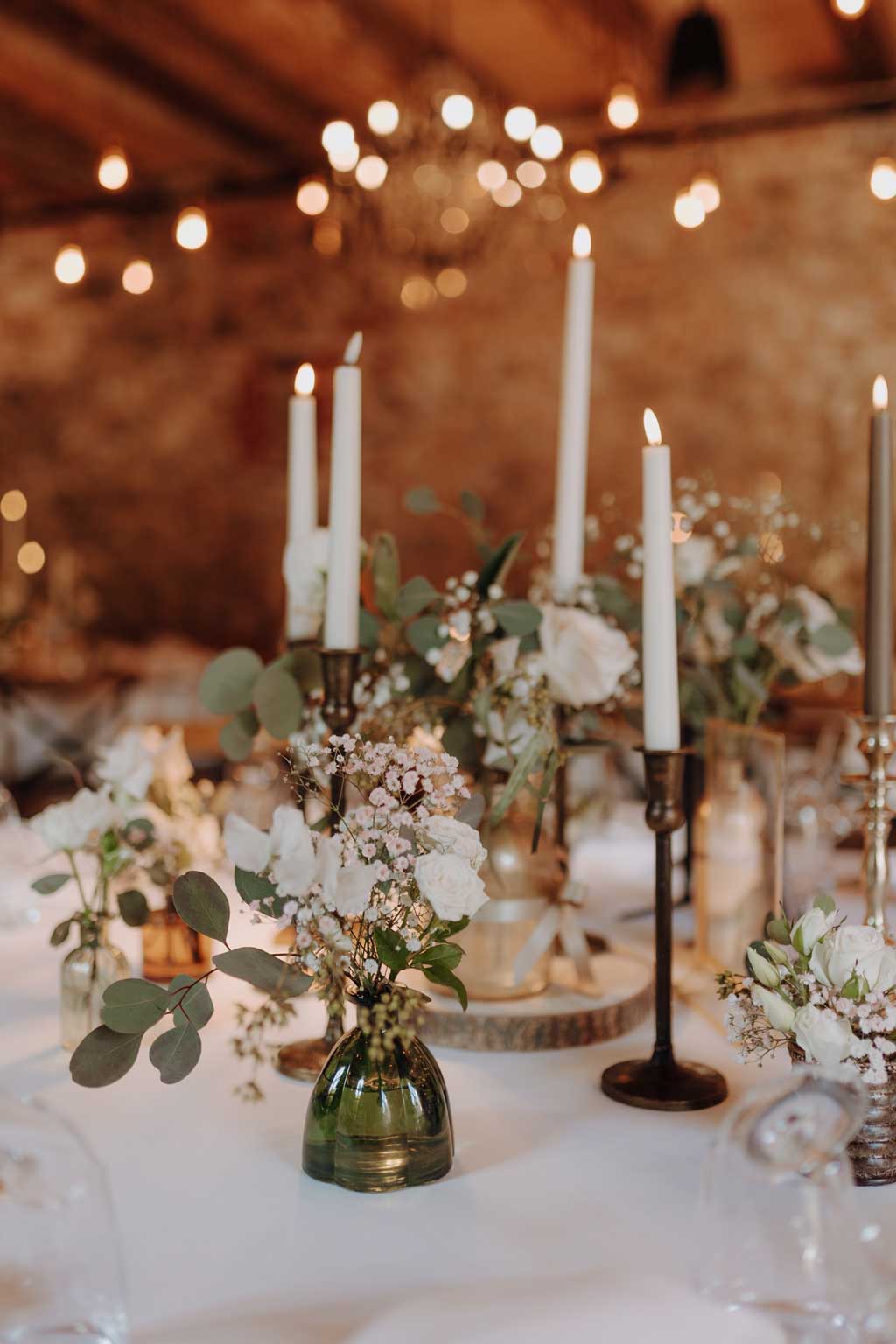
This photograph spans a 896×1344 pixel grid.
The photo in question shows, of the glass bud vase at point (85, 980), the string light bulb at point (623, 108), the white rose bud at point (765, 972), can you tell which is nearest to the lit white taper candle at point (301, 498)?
the glass bud vase at point (85, 980)

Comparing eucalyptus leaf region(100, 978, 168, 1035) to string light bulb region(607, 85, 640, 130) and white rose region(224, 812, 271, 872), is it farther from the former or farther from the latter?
string light bulb region(607, 85, 640, 130)

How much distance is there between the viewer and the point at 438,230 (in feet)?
16.8

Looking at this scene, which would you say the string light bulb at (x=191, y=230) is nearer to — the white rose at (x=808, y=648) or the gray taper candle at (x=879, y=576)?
the white rose at (x=808, y=648)

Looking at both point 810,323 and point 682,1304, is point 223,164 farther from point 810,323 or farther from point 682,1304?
point 682,1304

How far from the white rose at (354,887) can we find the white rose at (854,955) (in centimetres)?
31

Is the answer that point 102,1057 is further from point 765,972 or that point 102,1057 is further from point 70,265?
point 70,265

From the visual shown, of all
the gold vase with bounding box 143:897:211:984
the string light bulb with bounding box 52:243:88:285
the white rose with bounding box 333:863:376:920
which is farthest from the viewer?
the string light bulb with bounding box 52:243:88:285

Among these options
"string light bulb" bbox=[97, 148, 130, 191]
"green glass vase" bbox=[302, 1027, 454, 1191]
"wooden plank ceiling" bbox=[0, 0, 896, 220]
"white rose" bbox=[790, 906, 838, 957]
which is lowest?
"green glass vase" bbox=[302, 1027, 454, 1191]

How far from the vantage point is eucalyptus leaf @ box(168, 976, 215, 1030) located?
2.73ft

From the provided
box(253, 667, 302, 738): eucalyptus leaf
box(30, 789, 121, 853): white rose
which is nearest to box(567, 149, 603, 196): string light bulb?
box(253, 667, 302, 738): eucalyptus leaf

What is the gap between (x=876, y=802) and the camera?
1.09 meters

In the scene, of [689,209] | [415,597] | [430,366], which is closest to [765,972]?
[415,597]

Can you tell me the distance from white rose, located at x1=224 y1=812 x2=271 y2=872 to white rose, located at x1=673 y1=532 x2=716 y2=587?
0.73m

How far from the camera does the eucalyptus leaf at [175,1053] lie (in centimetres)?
82
